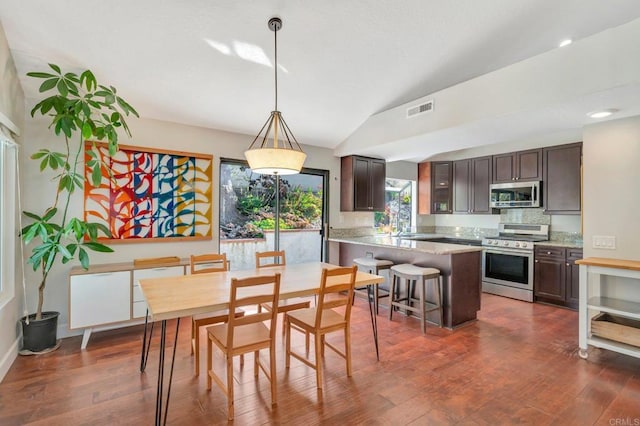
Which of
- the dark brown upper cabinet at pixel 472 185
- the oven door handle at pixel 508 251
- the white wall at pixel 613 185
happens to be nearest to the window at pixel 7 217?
the white wall at pixel 613 185

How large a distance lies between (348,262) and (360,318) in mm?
1370

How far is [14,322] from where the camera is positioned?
2.94m

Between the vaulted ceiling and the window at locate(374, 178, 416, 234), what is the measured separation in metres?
2.61

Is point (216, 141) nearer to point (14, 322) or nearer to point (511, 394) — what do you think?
point (14, 322)

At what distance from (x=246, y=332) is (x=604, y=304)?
3242 mm

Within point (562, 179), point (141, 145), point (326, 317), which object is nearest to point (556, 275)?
point (562, 179)

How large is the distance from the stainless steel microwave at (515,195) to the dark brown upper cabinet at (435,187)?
0.93 m

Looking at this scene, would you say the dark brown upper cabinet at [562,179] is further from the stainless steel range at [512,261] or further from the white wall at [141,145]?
the white wall at [141,145]

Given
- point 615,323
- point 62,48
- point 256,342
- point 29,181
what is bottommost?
point 615,323

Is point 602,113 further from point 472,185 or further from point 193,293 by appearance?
point 193,293

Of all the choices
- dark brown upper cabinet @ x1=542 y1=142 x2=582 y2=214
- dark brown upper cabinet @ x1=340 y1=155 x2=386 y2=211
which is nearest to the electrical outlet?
dark brown upper cabinet @ x1=542 y1=142 x2=582 y2=214

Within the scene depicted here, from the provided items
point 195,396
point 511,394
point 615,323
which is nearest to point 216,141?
point 195,396

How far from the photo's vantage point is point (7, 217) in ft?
9.37

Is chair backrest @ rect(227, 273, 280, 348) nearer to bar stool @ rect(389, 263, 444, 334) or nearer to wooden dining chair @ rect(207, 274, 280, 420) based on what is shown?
wooden dining chair @ rect(207, 274, 280, 420)
